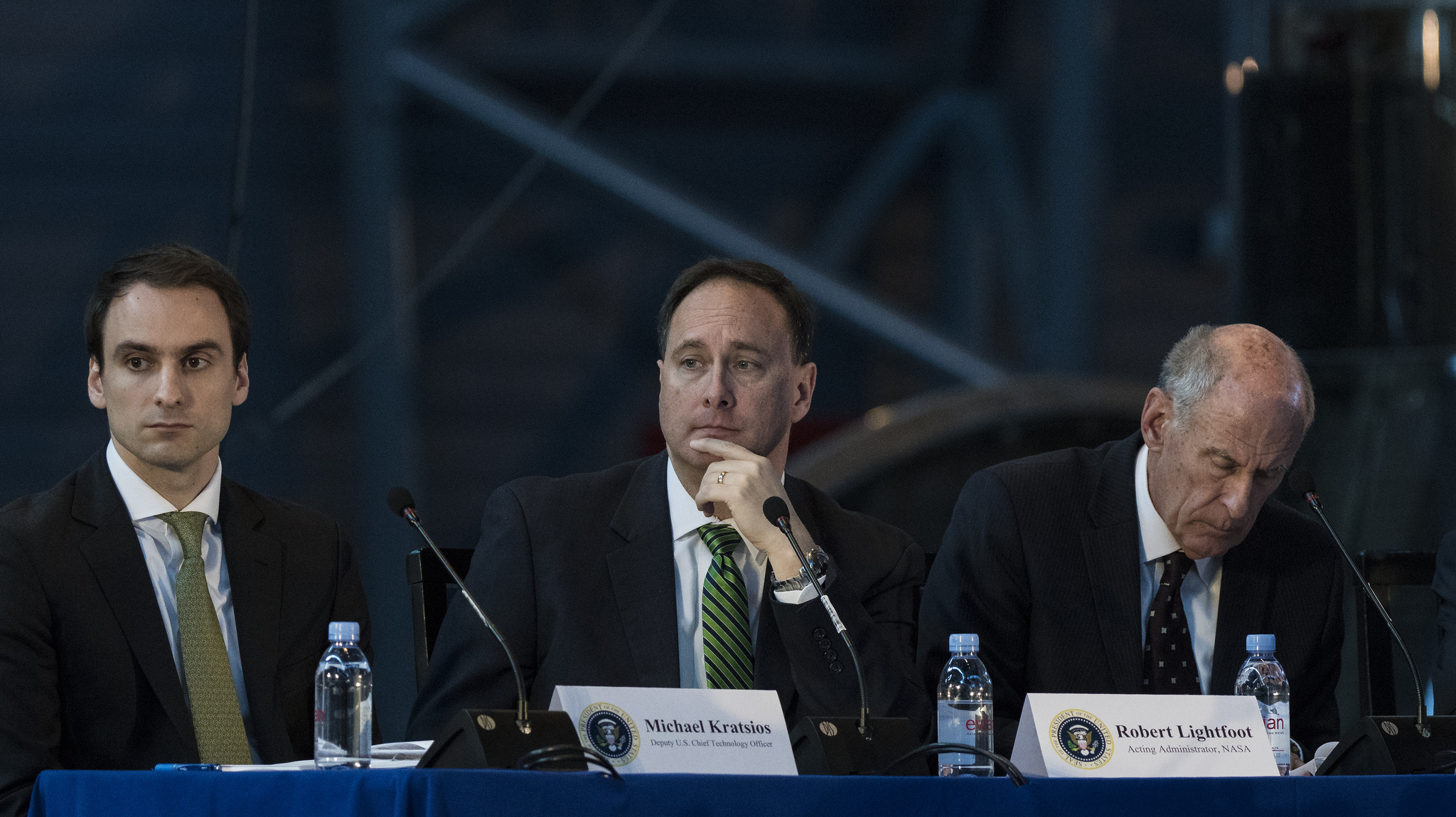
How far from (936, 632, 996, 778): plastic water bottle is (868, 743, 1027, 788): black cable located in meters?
0.27

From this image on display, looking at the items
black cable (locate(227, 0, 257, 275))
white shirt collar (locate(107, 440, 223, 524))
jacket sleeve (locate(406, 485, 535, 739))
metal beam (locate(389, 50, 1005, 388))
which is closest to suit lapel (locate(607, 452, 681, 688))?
jacket sleeve (locate(406, 485, 535, 739))

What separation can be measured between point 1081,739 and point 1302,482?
76cm

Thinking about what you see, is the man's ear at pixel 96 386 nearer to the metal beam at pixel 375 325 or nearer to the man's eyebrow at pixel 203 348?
the man's eyebrow at pixel 203 348

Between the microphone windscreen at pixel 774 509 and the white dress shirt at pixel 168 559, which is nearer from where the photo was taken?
the microphone windscreen at pixel 774 509

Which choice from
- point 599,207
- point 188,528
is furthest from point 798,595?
point 599,207

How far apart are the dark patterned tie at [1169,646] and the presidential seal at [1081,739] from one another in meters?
0.65

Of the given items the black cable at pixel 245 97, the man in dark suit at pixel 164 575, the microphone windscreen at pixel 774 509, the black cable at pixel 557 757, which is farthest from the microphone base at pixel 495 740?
the black cable at pixel 245 97

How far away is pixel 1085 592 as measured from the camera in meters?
2.67

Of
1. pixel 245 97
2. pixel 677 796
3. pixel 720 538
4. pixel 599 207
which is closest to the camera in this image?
pixel 677 796

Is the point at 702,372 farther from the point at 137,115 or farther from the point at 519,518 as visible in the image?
the point at 137,115

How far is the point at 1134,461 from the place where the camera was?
9.27ft

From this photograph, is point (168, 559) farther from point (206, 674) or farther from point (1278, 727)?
point (1278, 727)

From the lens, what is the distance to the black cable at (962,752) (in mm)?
1814

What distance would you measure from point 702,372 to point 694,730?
0.80 meters
